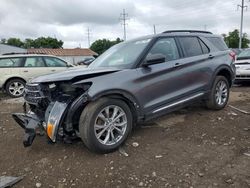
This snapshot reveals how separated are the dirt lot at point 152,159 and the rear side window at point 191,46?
53.5 inches

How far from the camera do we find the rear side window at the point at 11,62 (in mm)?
10938

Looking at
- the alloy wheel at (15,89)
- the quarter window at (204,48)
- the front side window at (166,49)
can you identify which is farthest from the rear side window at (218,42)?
the alloy wheel at (15,89)

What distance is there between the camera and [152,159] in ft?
13.6

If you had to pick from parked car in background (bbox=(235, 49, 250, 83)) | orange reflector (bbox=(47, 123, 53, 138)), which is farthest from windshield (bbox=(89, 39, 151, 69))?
parked car in background (bbox=(235, 49, 250, 83))

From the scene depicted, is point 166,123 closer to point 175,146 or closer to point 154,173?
point 175,146

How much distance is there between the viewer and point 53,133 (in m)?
4.01

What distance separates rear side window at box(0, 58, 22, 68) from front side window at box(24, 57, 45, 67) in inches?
9.9

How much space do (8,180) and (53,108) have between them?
110cm

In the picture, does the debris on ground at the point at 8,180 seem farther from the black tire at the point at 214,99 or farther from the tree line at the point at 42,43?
the tree line at the point at 42,43

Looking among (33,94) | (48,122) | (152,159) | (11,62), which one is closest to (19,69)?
(11,62)

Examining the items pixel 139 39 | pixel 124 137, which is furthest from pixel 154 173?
pixel 139 39

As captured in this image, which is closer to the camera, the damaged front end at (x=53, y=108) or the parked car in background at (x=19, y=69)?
the damaged front end at (x=53, y=108)

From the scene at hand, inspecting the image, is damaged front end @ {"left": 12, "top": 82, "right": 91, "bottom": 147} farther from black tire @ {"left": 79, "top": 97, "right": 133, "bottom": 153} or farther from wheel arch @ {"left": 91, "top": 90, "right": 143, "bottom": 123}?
wheel arch @ {"left": 91, "top": 90, "right": 143, "bottom": 123}

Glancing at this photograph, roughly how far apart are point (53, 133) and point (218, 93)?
12.7 ft
